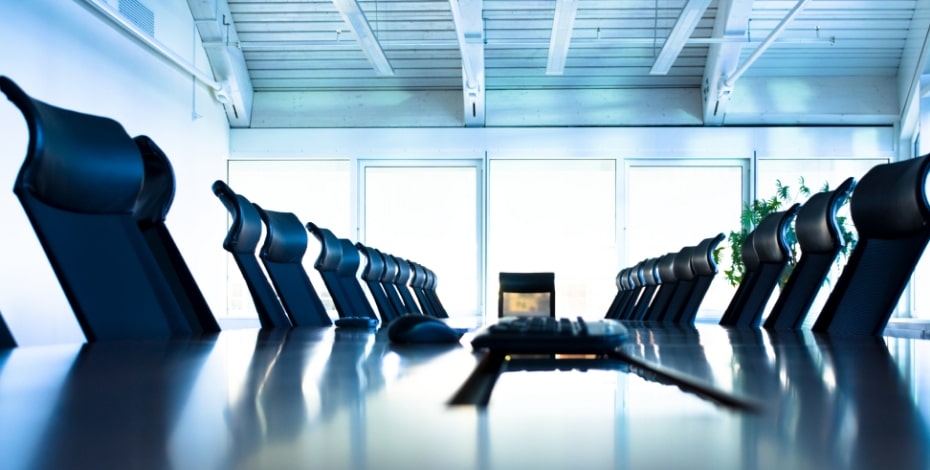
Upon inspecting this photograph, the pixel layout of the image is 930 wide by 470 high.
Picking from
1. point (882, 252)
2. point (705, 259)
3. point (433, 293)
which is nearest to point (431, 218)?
point (433, 293)

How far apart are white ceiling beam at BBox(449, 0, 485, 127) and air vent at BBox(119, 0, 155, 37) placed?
3.59 m

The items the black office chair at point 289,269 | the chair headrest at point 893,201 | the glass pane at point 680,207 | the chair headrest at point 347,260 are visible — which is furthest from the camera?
the glass pane at point 680,207

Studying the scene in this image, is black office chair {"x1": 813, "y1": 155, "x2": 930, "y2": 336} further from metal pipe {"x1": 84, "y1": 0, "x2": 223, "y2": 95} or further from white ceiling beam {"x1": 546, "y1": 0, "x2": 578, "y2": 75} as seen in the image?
metal pipe {"x1": 84, "y1": 0, "x2": 223, "y2": 95}

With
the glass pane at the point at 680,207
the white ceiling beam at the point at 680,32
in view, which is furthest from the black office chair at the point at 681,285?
the glass pane at the point at 680,207

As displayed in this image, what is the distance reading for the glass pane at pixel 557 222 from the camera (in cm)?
1359

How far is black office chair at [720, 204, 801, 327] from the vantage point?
4496 mm

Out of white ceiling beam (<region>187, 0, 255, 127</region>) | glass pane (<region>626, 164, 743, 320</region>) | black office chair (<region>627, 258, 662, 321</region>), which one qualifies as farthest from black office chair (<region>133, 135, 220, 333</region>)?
glass pane (<region>626, 164, 743, 320</region>)

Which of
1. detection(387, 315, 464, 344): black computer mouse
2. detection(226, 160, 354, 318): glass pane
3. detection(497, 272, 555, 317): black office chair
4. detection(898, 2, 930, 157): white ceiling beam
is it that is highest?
detection(898, 2, 930, 157): white ceiling beam

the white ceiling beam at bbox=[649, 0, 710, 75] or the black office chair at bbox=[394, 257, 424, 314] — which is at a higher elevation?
the white ceiling beam at bbox=[649, 0, 710, 75]

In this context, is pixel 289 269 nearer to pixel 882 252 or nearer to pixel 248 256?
pixel 248 256

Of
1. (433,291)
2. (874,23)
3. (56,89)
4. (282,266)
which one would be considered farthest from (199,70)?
(874,23)

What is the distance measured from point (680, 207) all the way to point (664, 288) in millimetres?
5801

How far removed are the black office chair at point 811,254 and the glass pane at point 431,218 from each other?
9.50 m

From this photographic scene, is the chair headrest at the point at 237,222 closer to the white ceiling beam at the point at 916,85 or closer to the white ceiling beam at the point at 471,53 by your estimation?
the white ceiling beam at the point at 471,53
